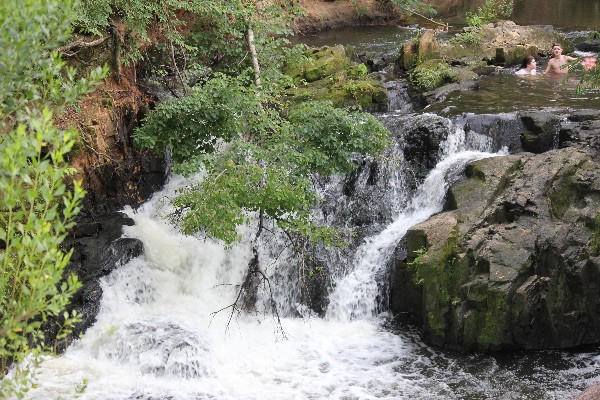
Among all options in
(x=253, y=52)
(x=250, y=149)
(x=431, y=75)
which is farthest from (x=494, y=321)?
(x=431, y=75)

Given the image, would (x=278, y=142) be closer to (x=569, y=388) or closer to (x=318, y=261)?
(x=318, y=261)

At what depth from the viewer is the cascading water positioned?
9.09m

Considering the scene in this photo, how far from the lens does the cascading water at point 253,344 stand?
9.09 metres

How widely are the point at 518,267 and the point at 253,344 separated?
157 inches

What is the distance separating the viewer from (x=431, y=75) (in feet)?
55.8

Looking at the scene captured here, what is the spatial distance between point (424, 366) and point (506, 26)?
15.1 metres

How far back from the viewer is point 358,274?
11.5 meters

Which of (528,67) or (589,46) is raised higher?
(589,46)

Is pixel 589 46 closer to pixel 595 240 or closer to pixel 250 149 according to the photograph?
pixel 595 240

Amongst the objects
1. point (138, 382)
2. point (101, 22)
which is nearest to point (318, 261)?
point (138, 382)

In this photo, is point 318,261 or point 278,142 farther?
point 318,261

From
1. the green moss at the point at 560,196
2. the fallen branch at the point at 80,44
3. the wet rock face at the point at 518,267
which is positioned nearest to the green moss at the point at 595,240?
the wet rock face at the point at 518,267

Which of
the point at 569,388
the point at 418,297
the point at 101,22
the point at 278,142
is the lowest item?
the point at 569,388

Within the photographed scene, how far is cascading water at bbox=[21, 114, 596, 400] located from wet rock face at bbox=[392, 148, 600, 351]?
1.52 feet
